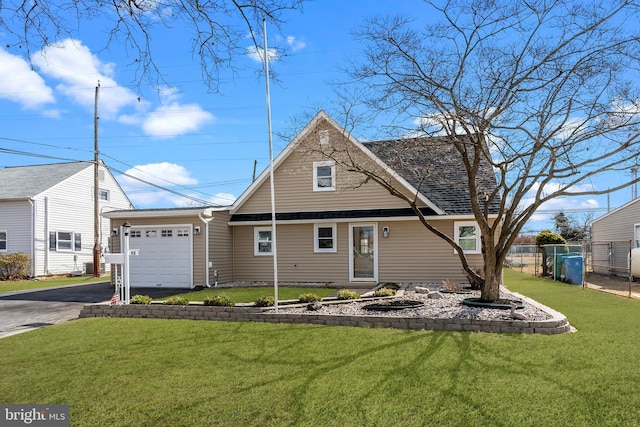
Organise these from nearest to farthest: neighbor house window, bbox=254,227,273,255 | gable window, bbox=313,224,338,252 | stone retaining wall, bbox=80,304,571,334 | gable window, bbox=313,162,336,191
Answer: stone retaining wall, bbox=80,304,571,334 < gable window, bbox=313,224,338,252 < gable window, bbox=313,162,336,191 < neighbor house window, bbox=254,227,273,255

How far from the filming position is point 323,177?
1734 centimetres

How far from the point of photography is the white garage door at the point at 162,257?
651 inches

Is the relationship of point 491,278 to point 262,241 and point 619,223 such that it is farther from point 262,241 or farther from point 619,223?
point 619,223

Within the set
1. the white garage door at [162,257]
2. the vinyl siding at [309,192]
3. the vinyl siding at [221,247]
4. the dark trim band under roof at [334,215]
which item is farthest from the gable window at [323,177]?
the white garage door at [162,257]

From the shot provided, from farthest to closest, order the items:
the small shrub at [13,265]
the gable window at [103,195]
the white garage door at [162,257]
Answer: the gable window at [103,195], the small shrub at [13,265], the white garage door at [162,257]

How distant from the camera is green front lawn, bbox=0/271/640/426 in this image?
448cm

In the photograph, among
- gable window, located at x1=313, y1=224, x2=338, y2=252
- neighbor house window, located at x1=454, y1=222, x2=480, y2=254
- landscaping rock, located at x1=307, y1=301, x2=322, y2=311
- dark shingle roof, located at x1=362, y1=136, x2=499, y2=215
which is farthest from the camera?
gable window, located at x1=313, y1=224, x2=338, y2=252

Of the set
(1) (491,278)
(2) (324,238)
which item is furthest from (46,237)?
(1) (491,278)

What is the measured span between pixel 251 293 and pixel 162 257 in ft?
15.6

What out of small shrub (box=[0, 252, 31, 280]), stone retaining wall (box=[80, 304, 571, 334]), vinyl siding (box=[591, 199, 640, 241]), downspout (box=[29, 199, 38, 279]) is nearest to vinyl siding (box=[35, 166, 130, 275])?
downspout (box=[29, 199, 38, 279])

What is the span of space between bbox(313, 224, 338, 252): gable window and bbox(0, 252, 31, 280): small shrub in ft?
49.8

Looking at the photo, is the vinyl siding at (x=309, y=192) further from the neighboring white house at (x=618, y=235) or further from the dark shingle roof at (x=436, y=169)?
the neighboring white house at (x=618, y=235)

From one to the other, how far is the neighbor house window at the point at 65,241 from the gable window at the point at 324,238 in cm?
1580

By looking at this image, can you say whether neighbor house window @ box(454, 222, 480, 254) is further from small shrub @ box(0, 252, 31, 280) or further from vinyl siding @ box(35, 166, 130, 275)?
vinyl siding @ box(35, 166, 130, 275)
